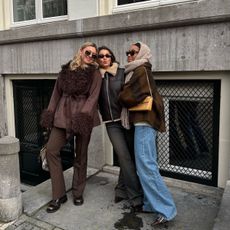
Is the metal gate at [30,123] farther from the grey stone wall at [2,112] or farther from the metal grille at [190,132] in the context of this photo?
the metal grille at [190,132]

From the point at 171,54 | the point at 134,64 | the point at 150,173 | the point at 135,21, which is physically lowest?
the point at 150,173

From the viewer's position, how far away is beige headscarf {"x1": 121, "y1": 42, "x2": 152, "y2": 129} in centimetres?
319

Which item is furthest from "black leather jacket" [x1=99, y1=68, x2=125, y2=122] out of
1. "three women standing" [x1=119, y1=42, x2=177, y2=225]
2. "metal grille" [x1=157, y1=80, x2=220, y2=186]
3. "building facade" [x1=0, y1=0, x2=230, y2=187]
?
"metal grille" [x1=157, y1=80, x2=220, y2=186]

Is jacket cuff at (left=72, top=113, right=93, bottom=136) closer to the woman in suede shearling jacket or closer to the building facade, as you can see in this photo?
the woman in suede shearling jacket

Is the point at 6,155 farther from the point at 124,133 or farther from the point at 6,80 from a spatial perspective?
the point at 6,80

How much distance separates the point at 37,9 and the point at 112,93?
133 inches

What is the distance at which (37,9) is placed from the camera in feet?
19.3

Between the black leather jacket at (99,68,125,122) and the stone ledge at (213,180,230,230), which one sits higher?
the black leather jacket at (99,68,125,122)

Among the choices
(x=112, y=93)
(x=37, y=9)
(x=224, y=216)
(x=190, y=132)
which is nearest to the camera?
(x=224, y=216)

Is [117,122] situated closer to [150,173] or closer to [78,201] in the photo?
[150,173]

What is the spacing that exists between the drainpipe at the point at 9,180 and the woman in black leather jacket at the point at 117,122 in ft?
3.51

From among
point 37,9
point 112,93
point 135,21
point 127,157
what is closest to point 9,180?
point 127,157

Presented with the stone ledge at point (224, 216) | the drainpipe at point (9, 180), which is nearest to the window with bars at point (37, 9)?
the drainpipe at point (9, 180)

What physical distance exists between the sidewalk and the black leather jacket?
1.09 metres
